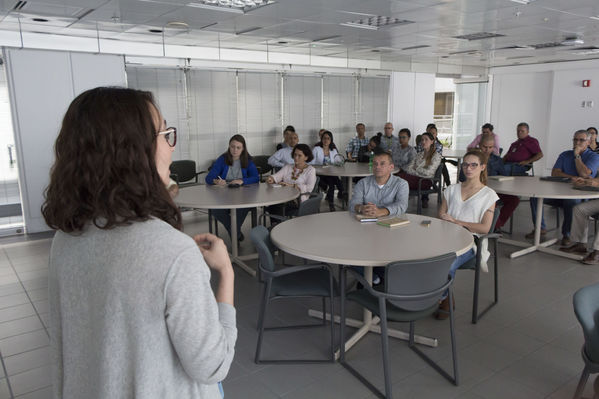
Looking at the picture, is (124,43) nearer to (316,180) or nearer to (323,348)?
(316,180)

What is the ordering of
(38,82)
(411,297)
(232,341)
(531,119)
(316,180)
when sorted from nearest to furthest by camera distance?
(232,341)
(411,297)
(316,180)
(38,82)
(531,119)

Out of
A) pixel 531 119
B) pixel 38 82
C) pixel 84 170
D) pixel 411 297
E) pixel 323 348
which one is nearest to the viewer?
pixel 84 170

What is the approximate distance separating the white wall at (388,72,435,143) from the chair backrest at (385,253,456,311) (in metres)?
8.88

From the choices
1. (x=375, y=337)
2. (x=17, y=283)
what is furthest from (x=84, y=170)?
(x=17, y=283)

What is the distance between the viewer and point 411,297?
252cm

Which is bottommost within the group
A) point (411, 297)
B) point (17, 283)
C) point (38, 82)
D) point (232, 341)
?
point (17, 283)

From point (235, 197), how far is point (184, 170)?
3.22 meters

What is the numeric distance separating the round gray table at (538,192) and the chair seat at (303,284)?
9.61ft

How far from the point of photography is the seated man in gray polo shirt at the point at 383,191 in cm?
393

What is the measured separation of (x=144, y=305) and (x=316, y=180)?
5.02m

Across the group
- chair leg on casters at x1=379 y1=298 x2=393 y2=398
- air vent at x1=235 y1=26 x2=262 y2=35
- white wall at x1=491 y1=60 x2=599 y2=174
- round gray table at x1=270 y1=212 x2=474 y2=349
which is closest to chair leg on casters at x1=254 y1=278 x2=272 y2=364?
round gray table at x1=270 y1=212 x2=474 y2=349

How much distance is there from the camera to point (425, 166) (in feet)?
23.4

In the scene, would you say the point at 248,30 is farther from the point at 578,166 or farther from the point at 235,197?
the point at 578,166

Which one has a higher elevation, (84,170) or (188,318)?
(84,170)
